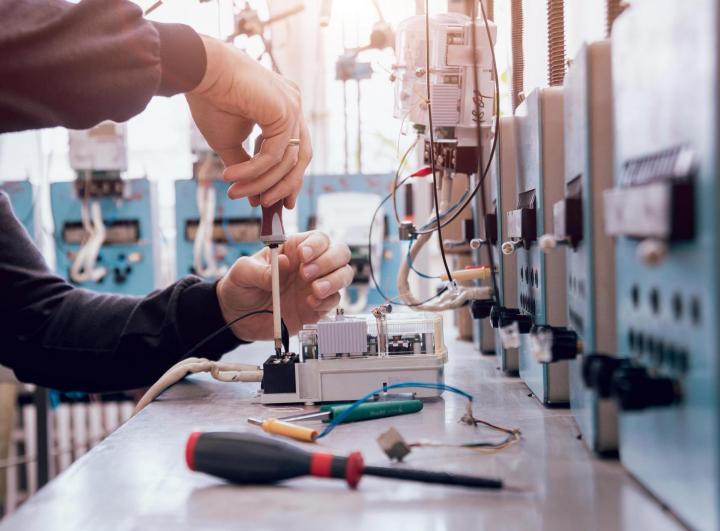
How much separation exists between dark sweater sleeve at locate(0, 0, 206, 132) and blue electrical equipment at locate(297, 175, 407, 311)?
200cm

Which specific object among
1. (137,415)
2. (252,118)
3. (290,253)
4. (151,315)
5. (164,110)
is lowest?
(137,415)

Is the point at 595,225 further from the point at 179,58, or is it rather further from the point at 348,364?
the point at 179,58

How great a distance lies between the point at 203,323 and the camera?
4.00 feet

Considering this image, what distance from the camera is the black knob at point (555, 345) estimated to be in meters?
0.67

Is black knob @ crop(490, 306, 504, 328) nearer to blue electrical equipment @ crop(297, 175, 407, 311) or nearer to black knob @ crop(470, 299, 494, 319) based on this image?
black knob @ crop(470, 299, 494, 319)

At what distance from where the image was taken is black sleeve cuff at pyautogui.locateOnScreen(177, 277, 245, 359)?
121cm

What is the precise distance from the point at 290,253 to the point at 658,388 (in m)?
0.82

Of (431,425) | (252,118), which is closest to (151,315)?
(252,118)

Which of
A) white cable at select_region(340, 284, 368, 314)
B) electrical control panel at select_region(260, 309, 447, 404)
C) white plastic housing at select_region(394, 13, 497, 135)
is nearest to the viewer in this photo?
electrical control panel at select_region(260, 309, 447, 404)

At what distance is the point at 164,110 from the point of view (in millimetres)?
3432

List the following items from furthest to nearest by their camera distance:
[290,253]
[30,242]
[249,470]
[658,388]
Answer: [30,242]
[290,253]
[249,470]
[658,388]

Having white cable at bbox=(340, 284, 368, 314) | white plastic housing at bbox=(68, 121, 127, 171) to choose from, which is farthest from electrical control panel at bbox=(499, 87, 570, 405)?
white plastic housing at bbox=(68, 121, 127, 171)

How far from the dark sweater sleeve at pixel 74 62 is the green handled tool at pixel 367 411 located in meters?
0.42

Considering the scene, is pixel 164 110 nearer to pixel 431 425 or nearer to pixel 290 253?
pixel 290 253
